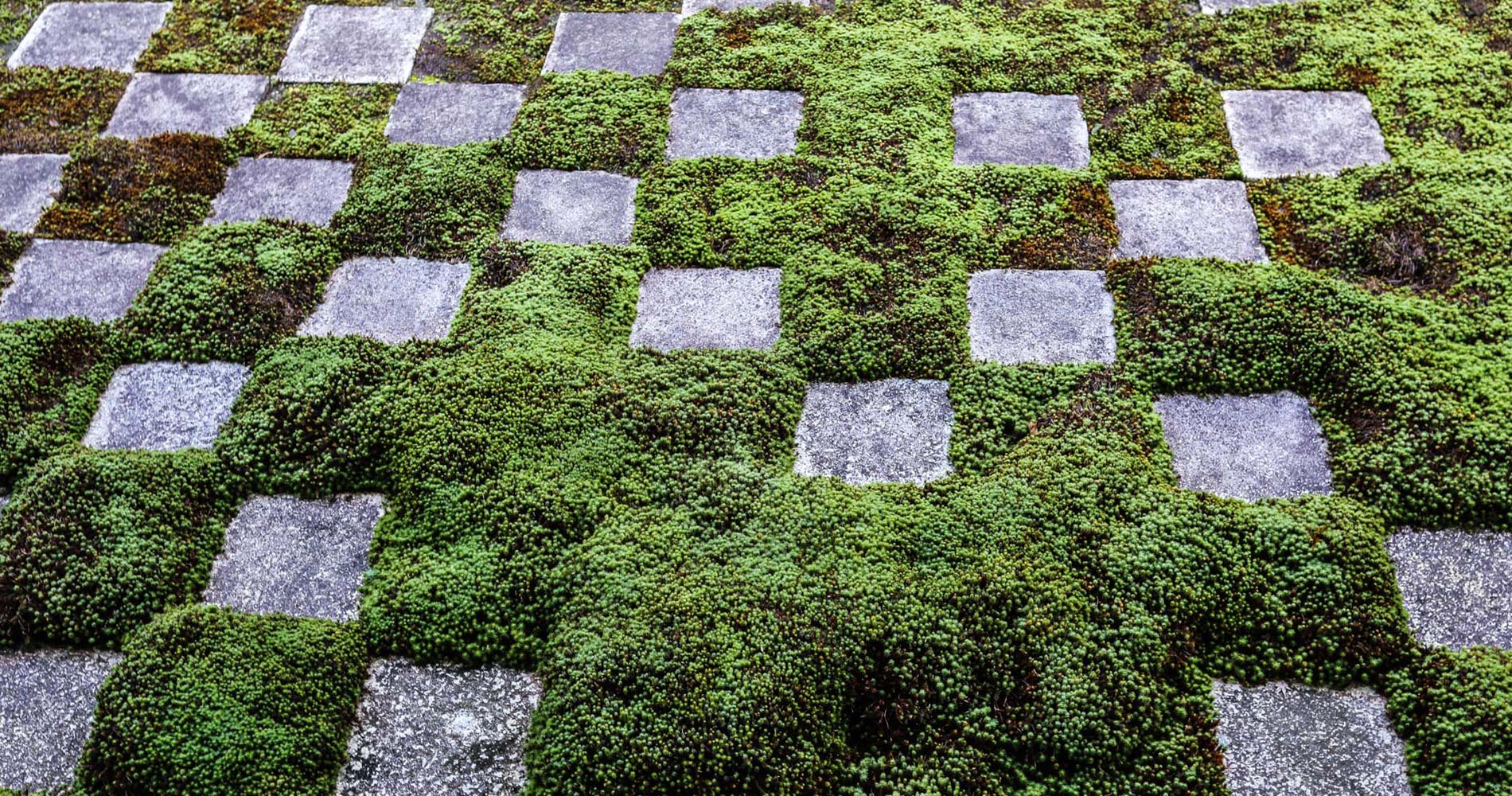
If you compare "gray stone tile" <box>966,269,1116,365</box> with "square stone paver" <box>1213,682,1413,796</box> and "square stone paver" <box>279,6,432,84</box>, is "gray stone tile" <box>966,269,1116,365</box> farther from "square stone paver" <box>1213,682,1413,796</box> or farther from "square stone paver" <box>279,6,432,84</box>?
"square stone paver" <box>279,6,432,84</box>

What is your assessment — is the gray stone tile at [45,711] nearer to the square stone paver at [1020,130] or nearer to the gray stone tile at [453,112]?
the gray stone tile at [453,112]

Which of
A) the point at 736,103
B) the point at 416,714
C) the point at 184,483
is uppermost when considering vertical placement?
the point at 736,103

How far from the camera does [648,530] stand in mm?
4230

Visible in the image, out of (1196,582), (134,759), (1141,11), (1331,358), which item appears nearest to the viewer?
(134,759)

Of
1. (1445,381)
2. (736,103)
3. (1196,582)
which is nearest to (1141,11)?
(736,103)

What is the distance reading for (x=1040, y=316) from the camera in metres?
5.02

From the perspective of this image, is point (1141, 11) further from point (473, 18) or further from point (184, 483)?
point (184, 483)

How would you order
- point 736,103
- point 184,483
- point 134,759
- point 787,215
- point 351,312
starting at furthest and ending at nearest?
point 736,103 → point 787,215 → point 351,312 → point 184,483 → point 134,759

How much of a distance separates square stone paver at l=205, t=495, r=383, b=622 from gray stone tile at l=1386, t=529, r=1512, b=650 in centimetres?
388

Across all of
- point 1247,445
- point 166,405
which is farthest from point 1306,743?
point 166,405

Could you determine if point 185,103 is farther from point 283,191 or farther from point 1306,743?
point 1306,743

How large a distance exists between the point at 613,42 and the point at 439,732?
170 inches

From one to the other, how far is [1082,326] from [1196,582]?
4.51ft

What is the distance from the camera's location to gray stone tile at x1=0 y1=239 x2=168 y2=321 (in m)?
5.18
